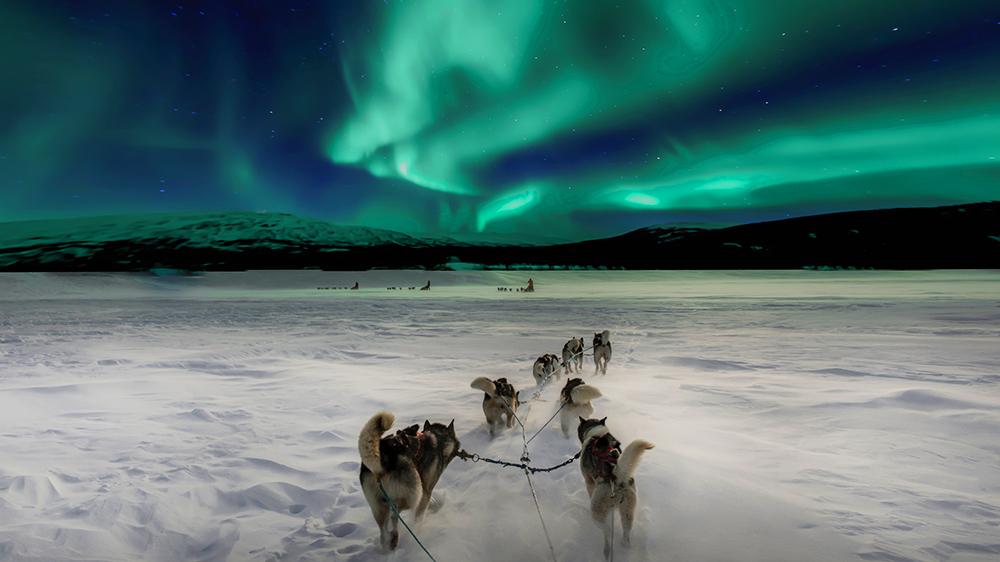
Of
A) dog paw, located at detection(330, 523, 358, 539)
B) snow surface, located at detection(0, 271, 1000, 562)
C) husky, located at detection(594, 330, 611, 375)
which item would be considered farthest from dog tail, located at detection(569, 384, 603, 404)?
husky, located at detection(594, 330, 611, 375)

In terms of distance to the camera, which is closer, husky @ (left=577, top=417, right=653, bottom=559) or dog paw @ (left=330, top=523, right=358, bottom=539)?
husky @ (left=577, top=417, right=653, bottom=559)

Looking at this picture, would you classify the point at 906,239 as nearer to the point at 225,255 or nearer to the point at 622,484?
the point at 622,484

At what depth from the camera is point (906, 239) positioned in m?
92.4

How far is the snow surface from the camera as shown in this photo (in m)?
3.15

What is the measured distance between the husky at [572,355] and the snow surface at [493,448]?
738 millimetres

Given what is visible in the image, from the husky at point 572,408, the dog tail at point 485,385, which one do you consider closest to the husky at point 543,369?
the husky at point 572,408

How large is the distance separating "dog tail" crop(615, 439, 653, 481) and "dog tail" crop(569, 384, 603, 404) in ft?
6.12

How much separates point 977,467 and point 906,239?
119 meters

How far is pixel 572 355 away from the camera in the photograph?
Answer: 883 cm

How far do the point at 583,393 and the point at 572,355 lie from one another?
13.8ft

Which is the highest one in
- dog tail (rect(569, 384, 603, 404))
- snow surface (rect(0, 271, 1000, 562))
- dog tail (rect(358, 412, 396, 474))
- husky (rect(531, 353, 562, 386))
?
dog tail (rect(358, 412, 396, 474))

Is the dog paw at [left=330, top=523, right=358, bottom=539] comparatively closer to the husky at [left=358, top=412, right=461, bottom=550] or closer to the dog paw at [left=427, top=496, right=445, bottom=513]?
the husky at [left=358, top=412, right=461, bottom=550]

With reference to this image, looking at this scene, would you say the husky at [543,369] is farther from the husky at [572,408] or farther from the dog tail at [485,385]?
the dog tail at [485,385]

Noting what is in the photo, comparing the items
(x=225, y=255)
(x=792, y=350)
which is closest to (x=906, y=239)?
(x=792, y=350)
